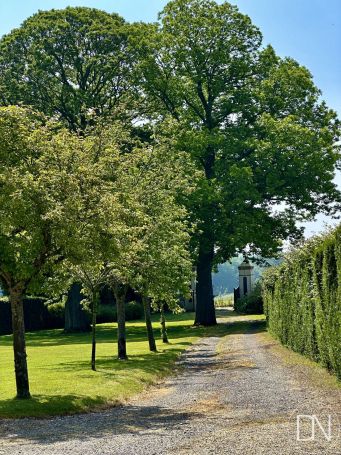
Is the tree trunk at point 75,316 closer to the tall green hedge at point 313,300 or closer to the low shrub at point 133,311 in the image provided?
the low shrub at point 133,311

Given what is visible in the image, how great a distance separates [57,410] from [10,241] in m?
4.17

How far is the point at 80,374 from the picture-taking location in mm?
21859

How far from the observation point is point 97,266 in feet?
59.6

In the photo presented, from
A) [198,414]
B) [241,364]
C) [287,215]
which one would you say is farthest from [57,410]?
[287,215]

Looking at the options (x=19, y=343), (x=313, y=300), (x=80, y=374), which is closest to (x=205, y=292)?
(x=80, y=374)

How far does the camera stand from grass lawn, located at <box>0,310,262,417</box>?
16.2m

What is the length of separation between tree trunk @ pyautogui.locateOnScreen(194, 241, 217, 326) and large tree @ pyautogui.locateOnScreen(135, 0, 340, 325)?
0.07 metres

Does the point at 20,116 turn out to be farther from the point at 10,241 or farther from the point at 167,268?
the point at 167,268

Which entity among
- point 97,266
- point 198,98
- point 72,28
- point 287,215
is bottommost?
point 97,266

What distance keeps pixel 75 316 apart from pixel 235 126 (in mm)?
18318

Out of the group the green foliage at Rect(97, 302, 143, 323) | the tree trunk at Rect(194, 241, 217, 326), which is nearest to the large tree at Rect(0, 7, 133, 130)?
the tree trunk at Rect(194, 241, 217, 326)

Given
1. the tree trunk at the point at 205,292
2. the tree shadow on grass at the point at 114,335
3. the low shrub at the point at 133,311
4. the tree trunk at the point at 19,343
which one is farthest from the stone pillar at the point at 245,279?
the tree trunk at the point at 19,343

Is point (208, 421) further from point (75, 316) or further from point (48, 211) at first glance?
point (75, 316)

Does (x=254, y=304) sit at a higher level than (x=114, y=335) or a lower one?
higher
